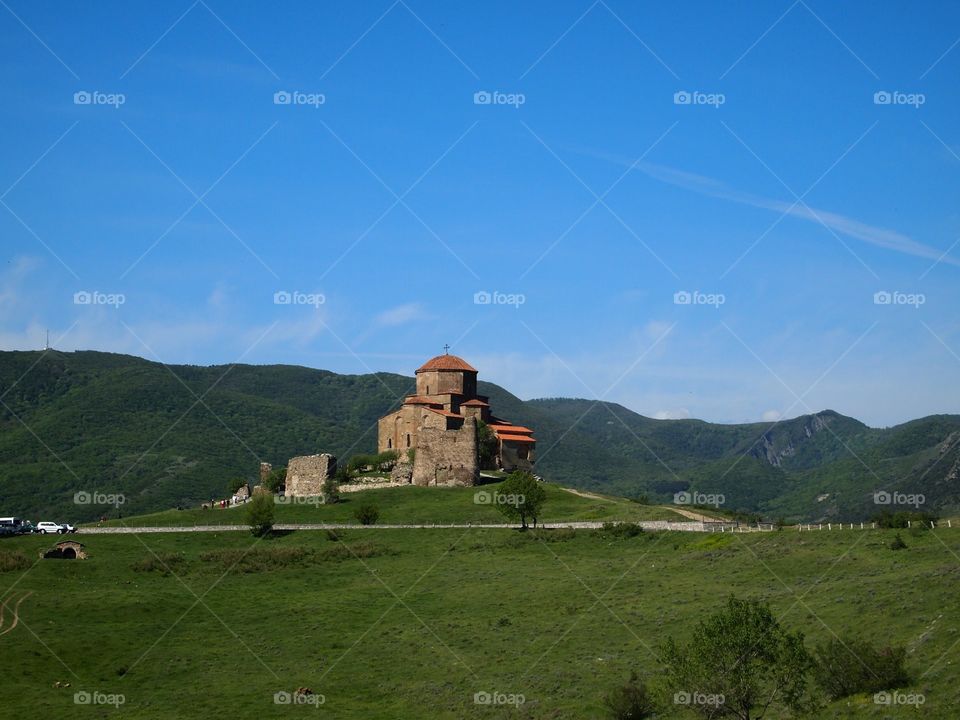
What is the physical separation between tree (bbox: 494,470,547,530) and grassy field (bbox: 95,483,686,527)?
8.04 feet

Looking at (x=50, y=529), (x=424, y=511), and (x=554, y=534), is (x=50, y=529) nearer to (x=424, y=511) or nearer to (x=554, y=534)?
(x=424, y=511)

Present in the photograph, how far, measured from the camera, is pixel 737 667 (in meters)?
31.7

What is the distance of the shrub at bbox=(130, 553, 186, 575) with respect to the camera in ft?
188

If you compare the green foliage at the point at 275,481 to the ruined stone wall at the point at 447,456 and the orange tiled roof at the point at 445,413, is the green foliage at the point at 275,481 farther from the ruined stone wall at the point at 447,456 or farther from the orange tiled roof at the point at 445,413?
the orange tiled roof at the point at 445,413

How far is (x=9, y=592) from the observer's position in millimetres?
51031

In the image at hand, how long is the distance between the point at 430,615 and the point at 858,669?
20.7 meters

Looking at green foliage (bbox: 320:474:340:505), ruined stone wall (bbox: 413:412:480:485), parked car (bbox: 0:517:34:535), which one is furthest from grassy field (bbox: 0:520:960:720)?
ruined stone wall (bbox: 413:412:480:485)

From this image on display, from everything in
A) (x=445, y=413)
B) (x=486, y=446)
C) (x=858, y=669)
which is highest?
(x=445, y=413)

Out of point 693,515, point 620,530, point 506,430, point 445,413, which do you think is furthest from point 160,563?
point 506,430

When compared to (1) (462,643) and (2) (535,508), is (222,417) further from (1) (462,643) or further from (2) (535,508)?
(1) (462,643)

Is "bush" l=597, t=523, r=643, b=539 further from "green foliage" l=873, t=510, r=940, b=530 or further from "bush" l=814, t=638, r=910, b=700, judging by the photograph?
"bush" l=814, t=638, r=910, b=700

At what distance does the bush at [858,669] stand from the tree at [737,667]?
1196 mm

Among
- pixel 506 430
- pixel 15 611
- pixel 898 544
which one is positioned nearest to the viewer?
pixel 898 544

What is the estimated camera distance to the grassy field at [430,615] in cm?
3816
